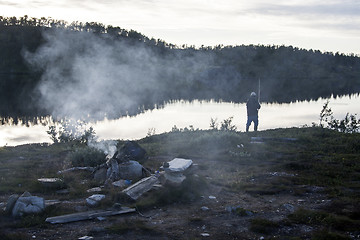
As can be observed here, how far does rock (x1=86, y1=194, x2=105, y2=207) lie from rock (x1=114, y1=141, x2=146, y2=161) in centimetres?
298

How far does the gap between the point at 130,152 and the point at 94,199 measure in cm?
383

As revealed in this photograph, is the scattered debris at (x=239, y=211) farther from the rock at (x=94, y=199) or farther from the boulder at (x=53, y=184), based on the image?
the boulder at (x=53, y=184)

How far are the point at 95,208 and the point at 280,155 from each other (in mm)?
7706

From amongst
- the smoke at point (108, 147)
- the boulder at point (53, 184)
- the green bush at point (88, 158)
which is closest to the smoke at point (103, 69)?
the smoke at point (108, 147)

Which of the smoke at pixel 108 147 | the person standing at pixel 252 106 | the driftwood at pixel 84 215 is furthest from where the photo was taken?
the person standing at pixel 252 106

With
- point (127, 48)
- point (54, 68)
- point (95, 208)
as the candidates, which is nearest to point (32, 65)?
point (54, 68)

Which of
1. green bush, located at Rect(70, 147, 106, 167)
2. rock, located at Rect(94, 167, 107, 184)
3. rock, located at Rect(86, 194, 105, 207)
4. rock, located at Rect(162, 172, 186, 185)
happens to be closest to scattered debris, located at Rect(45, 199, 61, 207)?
rock, located at Rect(86, 194, 105, 207)

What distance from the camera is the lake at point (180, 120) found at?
2278 cm

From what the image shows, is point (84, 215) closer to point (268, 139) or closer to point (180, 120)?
point (268, 139)

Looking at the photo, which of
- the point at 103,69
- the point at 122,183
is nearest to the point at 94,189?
the point at 122,183

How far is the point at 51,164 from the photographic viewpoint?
12.0 meters

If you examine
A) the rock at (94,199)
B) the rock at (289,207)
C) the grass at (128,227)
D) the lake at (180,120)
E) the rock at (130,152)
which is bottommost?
the lake at (180,120)

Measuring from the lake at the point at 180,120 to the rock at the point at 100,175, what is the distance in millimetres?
10299

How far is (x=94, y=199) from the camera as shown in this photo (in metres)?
A: 8.06
